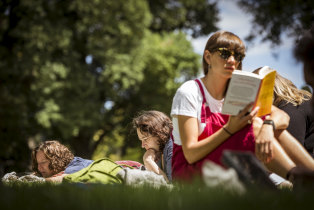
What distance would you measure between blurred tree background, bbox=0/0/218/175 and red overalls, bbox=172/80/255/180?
1518 centimetres

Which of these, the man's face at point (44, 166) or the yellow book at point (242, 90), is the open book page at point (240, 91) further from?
the man's face at point (44, 166)

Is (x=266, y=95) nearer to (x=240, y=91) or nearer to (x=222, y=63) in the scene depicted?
(x=240, y=91)

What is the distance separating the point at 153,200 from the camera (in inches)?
80.4

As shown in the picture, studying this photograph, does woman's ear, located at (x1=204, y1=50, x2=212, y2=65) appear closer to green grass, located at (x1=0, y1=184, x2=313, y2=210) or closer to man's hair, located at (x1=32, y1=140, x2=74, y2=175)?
green grass, located at (x1=0, y1=184, x2=313, y2=210)

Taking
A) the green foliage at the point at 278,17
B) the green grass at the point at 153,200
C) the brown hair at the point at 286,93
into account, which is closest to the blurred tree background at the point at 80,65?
the green foliage at the point at 278,17

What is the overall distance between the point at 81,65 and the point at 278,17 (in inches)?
470

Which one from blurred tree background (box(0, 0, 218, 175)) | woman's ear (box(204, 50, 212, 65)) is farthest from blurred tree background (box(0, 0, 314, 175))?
woman's ear (box(204, 50, 212, 65))

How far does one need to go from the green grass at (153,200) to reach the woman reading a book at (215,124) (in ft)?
4.00

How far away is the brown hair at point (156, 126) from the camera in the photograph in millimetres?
5133

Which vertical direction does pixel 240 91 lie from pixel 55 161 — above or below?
above

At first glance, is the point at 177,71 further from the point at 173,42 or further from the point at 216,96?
the point at 216,96

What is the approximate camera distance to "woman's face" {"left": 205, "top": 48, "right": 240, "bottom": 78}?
378 cm

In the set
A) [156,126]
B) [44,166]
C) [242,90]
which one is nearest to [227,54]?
[242,90]

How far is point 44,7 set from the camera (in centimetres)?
2127
